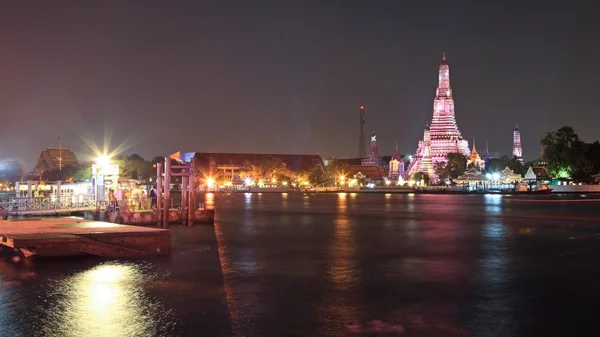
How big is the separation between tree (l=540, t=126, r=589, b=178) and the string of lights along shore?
3169 centimetres

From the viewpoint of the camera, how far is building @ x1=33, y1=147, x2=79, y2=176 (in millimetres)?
120250

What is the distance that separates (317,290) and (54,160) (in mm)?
117704

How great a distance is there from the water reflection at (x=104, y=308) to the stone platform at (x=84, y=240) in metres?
1.92

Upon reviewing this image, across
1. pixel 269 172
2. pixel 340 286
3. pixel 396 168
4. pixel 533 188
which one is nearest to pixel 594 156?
pixel 533 188

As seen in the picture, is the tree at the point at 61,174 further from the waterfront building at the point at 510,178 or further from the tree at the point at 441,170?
the waterfront building at the point at 510,178

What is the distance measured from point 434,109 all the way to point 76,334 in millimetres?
144133

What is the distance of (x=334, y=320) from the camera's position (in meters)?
12.7

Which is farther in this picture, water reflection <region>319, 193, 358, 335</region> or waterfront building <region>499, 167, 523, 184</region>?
waterfront building <region>499, 167, 523, 184</region>

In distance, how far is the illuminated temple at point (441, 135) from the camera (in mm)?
140000

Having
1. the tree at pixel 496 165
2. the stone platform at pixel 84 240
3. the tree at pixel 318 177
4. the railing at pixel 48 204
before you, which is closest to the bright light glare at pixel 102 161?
the railing at pixel 48 204

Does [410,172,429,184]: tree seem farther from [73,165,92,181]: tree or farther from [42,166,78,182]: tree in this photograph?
[42,166,78,182]: tree

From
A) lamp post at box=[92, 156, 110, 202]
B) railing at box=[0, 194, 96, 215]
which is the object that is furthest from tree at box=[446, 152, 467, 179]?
railing at box=[0, 194, 96, 215]

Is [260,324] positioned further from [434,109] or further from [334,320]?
[434,109]

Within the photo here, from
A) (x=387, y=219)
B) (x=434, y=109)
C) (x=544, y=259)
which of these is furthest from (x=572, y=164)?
(x=544, y=259)
